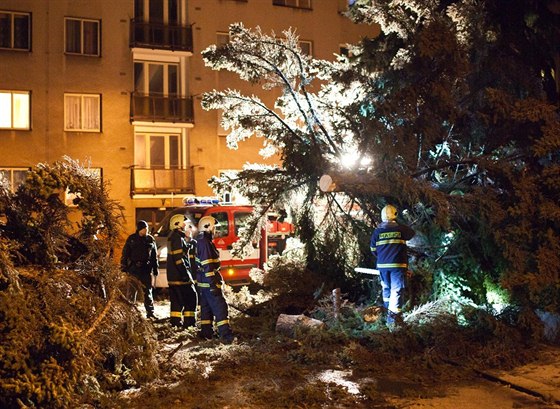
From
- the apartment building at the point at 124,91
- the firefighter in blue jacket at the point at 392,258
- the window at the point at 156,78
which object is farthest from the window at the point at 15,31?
the firefighter in blue jacket at the point at 392,258

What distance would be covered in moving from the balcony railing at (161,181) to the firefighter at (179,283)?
13408 mm

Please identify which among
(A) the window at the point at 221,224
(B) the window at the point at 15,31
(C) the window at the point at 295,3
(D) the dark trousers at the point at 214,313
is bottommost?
(D) the dark trousers at the point at 214,313

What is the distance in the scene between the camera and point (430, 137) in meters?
7.84

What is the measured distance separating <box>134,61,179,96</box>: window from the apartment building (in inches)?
1.5

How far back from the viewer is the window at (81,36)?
22.1 metres

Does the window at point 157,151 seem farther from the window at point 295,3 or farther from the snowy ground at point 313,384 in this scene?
the snowy ground at point 313,384

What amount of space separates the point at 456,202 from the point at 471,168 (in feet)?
3.95

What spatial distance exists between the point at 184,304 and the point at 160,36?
16.4 metres

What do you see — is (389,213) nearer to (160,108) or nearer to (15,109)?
(160,108)

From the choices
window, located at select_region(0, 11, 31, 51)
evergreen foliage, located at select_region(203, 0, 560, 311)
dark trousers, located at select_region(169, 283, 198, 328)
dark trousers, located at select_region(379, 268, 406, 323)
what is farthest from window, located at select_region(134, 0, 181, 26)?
dark trousers, located at select_region(379, 268, 406, 323)

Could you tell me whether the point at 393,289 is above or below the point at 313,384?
above

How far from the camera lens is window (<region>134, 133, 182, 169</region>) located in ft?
75.5

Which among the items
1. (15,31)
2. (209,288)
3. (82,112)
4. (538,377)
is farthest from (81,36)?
(538,377)

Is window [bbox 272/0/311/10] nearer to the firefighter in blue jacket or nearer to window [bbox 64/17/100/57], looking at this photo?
window [bbox 64/17/100/57]
